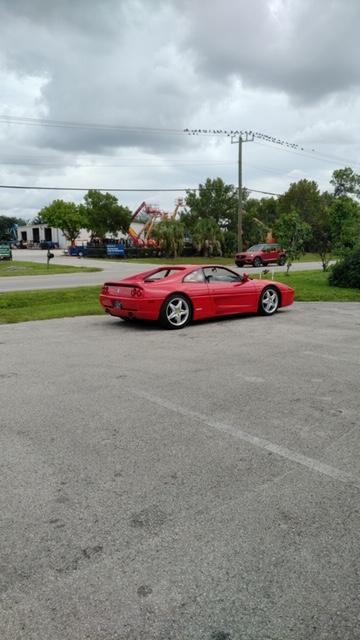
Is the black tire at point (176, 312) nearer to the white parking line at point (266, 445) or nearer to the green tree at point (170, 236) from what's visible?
the white parking line at point (266, 445)

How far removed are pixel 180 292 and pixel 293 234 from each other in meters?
13.1

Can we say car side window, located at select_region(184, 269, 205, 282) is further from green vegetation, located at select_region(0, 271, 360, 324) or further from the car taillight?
green vegetation, located at select_region(0, 271, 360, 324)

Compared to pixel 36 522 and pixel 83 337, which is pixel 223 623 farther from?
pixel 83 337

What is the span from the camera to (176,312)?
31.1 feet

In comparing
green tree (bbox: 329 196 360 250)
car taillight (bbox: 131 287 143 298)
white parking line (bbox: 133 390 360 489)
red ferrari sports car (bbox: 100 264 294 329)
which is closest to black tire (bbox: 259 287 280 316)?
red ferrari sports car (bbox: 100 264 294 329)

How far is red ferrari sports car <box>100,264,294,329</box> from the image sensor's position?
364 inches

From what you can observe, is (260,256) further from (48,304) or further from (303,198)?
(303,198)

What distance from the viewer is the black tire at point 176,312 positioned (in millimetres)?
9305

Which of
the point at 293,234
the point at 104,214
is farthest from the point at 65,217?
the point at 293,234

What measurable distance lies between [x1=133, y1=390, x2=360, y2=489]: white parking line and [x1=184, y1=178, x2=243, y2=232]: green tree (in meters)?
53.9

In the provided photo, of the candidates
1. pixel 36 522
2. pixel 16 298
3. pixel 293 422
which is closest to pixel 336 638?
pixel 36 522

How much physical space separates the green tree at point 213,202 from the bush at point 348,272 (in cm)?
4071

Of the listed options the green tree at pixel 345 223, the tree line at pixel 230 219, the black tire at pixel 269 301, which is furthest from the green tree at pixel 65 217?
the black tire at pixel 269 301

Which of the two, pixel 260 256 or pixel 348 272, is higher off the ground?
pixel 260 256
